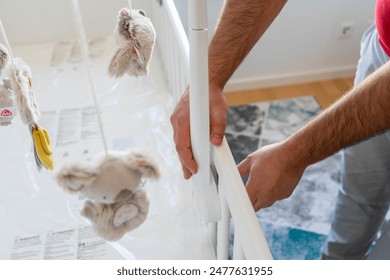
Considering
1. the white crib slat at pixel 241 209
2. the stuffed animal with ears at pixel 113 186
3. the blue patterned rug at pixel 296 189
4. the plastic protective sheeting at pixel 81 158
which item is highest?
A: the stuffed animal with ears at pixel 113 186

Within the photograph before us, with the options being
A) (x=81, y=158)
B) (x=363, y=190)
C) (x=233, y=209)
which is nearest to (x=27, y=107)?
(x=233, y=209)

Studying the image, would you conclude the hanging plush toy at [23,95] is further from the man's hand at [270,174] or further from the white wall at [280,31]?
the white wall at [280,31]

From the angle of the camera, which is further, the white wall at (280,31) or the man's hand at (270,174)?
the white wall at (280,31)

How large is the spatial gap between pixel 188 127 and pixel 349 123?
0.84 feet

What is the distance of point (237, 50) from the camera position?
0.76 metres

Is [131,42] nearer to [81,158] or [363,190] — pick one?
[81,158]

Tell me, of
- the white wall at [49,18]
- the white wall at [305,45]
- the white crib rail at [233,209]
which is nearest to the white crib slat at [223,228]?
the white crib rail at [233,209]

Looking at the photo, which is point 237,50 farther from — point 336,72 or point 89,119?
point 336,72

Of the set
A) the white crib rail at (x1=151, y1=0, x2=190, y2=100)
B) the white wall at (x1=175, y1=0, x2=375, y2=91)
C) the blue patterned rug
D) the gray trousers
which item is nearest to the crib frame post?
the white crib rail at (x1=151, y1=0, x2=190, y2=100)

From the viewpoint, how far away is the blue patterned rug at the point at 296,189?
1353mm

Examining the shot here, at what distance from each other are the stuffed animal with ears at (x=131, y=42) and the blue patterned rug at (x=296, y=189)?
3.02ft

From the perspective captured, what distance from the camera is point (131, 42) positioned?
585mm
